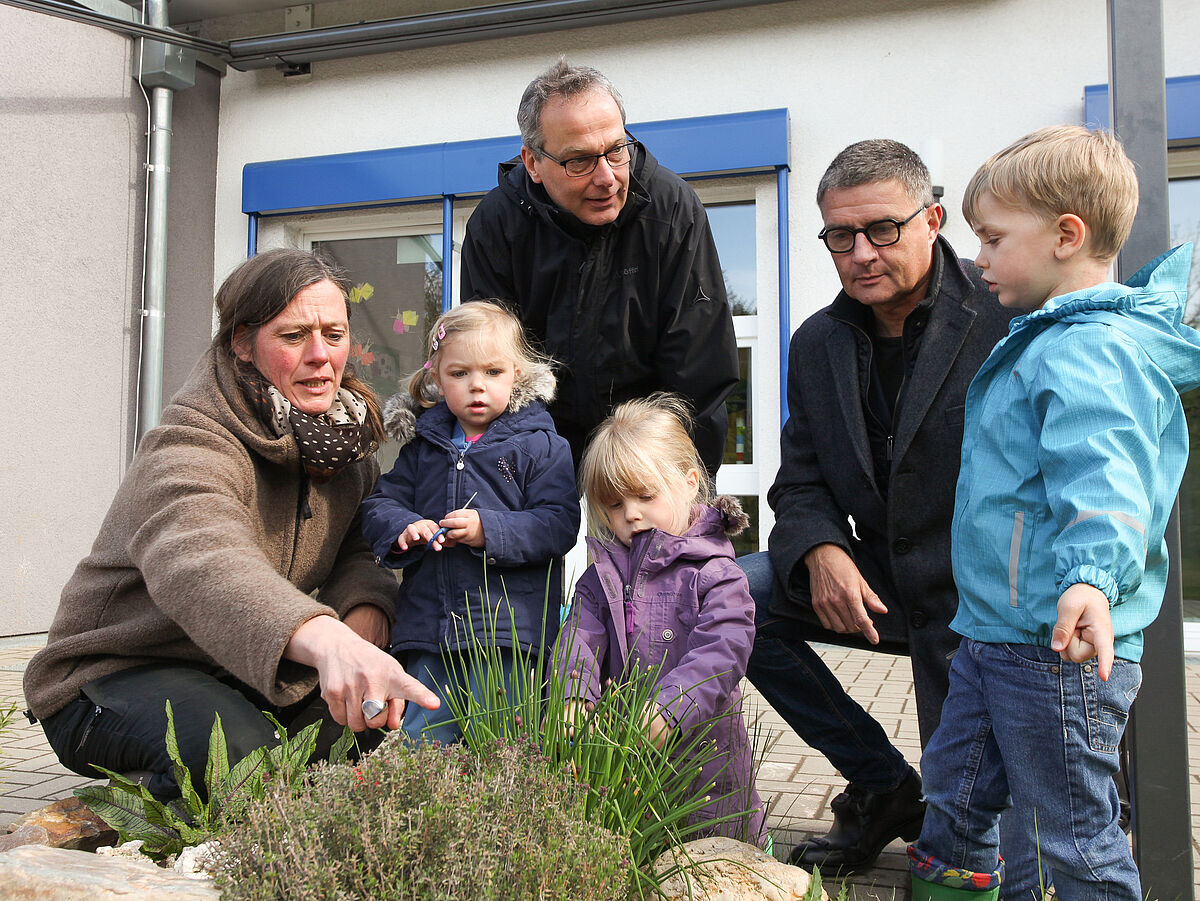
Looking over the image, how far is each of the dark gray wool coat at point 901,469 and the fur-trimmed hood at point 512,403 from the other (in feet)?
2.45

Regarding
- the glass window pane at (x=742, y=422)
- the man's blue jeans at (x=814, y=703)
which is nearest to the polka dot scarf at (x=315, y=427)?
the man's blue jeans at (x=814, y=703)

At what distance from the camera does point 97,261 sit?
24.2 feet

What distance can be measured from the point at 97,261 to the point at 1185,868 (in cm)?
745

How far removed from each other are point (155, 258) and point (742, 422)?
4.46m

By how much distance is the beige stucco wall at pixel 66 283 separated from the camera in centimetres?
684

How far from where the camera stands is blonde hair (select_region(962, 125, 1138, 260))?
209 cm

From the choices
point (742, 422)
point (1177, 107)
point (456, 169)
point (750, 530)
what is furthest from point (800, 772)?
point (456, 169)

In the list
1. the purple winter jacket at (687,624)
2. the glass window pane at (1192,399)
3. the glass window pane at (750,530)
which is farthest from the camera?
the glass window pane at (750,530)

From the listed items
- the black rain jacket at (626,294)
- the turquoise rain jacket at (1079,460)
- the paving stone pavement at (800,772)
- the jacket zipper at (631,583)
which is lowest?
the paving stone pavement at (800,772)

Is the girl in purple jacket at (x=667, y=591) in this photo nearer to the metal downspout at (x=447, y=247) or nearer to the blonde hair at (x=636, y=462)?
the blonde hair at (x=636, y=462)

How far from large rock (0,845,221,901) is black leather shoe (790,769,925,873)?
1712mm

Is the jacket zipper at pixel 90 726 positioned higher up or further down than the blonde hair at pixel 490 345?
further down

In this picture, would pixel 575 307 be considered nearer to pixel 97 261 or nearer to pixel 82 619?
pixel 82 619

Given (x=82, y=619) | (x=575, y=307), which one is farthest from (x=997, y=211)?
(x=82, y=619)
